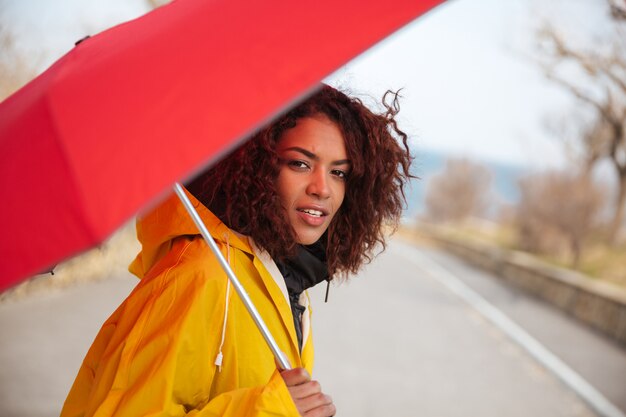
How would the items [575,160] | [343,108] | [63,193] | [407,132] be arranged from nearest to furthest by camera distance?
[63,193] → [343,108] → [407,132] → [575,160]

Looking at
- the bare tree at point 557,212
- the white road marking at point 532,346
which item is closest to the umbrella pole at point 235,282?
the white road marking at point 532,346

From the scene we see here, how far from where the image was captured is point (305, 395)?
214 cm

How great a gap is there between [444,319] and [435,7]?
33.7ft

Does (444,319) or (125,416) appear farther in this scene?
(444,319)

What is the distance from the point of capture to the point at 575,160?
26.7 meters

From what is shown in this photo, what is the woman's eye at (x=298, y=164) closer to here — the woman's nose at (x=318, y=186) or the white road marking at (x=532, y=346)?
the woman's nose at (x=318, y=186)

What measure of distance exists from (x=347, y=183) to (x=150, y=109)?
5.01 ft

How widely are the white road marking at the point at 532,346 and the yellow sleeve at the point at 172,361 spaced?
6.44m

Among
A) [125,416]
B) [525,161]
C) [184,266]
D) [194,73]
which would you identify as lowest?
[125,416]

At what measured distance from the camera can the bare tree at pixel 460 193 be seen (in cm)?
4225

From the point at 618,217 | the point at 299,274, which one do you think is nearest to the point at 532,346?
the point at 299,274

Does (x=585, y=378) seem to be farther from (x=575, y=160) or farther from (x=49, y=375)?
(x=575, y=160)

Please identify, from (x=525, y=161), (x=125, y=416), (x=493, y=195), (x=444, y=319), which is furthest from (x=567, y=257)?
(x=493, y=195)

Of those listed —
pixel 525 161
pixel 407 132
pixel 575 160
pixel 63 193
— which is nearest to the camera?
pixel 63 193
